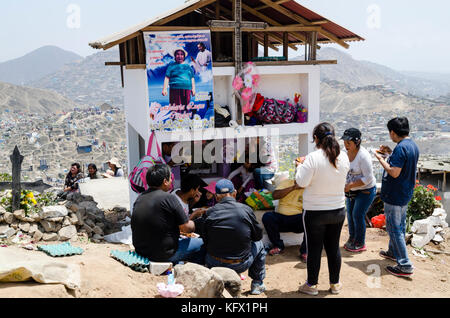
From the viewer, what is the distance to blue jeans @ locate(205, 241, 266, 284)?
4.90 meters

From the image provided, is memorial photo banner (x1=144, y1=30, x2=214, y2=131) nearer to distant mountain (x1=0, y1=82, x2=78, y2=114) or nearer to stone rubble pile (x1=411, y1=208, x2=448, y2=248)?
stone rubble pile (x1=411, y1=208, x2=448, y2=248)

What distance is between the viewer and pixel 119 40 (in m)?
7.63

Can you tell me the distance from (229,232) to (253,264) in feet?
2.33

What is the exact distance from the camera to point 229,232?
4.78m

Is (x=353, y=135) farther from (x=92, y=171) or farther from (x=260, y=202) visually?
(x=92, y=171)

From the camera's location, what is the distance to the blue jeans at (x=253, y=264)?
490cm

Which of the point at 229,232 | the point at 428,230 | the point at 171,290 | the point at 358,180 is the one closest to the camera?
the point at 171,290

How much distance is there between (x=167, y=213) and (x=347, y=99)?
155m

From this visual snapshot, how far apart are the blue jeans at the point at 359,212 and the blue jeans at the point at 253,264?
2189 mm

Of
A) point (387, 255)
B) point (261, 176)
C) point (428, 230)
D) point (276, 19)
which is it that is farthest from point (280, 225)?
point (276, 19)

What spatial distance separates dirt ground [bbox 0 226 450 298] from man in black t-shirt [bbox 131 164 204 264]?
13.2 inches

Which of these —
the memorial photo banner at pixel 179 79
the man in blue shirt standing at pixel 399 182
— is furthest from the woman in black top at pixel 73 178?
the man in blue shirt standing at pixel 399 182
